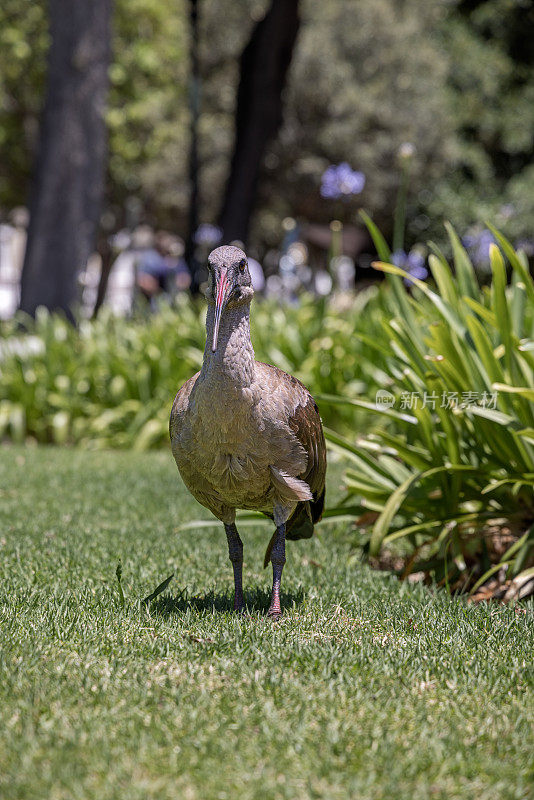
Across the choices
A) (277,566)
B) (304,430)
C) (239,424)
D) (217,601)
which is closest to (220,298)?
(239,424)

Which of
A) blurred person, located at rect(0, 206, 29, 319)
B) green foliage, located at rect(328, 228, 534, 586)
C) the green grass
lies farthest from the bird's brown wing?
blurred person, located at rect(0, 206, 29, 319)

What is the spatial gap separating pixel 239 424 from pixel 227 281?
0.50m

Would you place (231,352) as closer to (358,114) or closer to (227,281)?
(227,281)

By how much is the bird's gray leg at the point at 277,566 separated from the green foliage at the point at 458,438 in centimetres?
90

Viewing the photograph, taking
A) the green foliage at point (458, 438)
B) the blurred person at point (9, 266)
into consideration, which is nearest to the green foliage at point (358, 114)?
the blurred person at point (9, 266)

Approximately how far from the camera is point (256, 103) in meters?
12.5

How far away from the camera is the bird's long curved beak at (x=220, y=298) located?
3.08m

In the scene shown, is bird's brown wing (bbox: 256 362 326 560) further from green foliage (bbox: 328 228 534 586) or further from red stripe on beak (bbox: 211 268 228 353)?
green foliage (bbox: 328 228 534 586)

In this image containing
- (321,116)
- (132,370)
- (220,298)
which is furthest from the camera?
(321,116)

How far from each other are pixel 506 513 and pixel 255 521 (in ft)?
4.58

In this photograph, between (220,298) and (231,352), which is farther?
(231,352)

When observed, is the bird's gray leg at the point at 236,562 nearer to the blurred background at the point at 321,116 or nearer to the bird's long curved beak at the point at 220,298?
the bird's long curved beak at the point at 220,298

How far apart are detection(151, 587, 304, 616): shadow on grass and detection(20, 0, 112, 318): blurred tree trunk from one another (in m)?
8.63

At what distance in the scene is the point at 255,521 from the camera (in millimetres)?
5160
